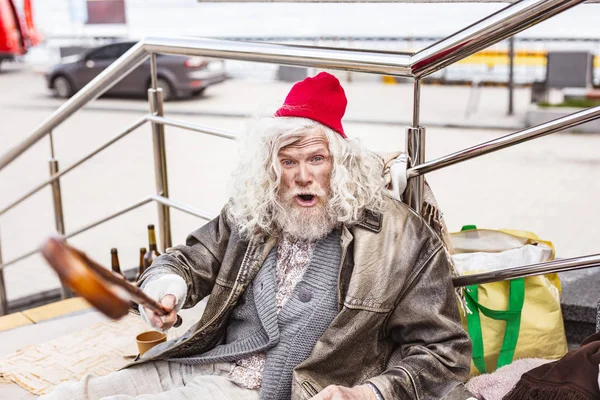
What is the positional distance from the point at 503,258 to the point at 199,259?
116 centimetres

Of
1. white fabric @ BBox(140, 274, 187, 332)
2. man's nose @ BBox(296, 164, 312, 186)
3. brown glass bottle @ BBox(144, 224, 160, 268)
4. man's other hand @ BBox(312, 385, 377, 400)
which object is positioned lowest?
brown glass bottle @ BBox(144, 224, 160, 268)

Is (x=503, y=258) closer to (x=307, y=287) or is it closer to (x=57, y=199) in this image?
(x=307, y=287)

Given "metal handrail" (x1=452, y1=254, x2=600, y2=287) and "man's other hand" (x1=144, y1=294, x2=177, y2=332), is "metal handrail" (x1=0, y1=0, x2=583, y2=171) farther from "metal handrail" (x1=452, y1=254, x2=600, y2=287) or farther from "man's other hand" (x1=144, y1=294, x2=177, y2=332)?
"man's other hand" (x1=144, y1=294, x2=177, y2=332)

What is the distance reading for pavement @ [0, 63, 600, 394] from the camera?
552 cm

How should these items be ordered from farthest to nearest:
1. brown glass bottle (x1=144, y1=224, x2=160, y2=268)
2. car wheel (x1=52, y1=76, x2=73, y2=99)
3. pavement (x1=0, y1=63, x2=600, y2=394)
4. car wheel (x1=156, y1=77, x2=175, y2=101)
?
car wheel (x1=52, y1=76, x2=73, y2=99), car wheel (x1=156, y1=77, x2=175, y2=101), pavement (x1=0, y1=63, x2=600, y2=394), brown glass bottle (x1=144, y1=224, x2=160, y2=268)

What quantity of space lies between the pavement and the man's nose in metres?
0.24

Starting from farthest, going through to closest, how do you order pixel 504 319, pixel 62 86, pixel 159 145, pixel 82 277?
pixel 62 86 → pixel 159 145 → pixel 504 319 → pixel 82 277

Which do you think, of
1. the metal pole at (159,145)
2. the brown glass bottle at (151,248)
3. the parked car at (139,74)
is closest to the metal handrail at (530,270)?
the metal pole at (159,145)

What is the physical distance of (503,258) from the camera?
8.70ft

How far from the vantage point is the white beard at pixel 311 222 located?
2.14 metres

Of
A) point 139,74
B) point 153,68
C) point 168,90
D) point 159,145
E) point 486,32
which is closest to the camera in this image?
point 486,32

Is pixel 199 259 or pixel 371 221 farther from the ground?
pixel 371 221

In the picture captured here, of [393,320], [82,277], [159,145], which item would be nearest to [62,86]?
[159,145]

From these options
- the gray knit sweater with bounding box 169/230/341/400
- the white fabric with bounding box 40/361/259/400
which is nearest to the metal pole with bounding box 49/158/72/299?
the white fabric with bounding box 40/361/259/400
